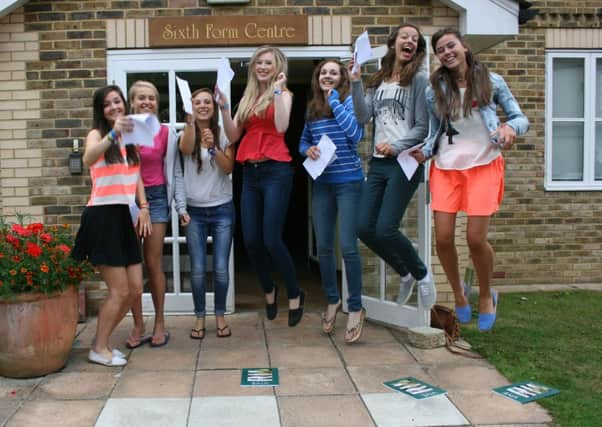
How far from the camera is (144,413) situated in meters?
3.38

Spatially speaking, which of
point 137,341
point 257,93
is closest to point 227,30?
point 257,93

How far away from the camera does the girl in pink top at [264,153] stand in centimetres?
433

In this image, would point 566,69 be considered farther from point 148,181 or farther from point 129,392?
point 129,392

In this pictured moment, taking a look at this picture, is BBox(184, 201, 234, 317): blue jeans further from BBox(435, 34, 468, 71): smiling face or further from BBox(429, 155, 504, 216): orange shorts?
BBox(435, 34, 468, 71): smiling face

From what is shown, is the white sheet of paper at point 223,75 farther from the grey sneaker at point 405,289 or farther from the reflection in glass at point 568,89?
the reflection in glass at point 568,89

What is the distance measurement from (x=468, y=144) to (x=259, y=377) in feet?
6.32

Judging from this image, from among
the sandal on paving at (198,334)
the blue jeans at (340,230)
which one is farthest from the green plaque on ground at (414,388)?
the sandal on paving at (198,334)

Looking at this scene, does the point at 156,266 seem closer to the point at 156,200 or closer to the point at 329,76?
the point at 156,200

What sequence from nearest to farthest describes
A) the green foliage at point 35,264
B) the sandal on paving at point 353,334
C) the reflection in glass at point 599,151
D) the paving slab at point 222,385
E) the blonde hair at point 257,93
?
the paving slab at point 222,385 → the green foliage at point 35,264 → the blonde hair at point 257,93 → the sandal on paving at point 353,334 → the reflection in glass at point 599,151

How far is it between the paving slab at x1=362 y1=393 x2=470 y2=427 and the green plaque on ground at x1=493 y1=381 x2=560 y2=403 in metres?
0.38

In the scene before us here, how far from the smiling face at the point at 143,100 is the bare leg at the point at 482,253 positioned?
7.23 ft

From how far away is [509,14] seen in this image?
198 inches

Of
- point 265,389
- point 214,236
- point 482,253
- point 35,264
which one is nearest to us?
point 265,389

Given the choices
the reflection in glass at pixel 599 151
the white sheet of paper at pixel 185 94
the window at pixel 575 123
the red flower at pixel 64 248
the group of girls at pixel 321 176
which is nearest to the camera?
the group of girls at pixel 321 176
